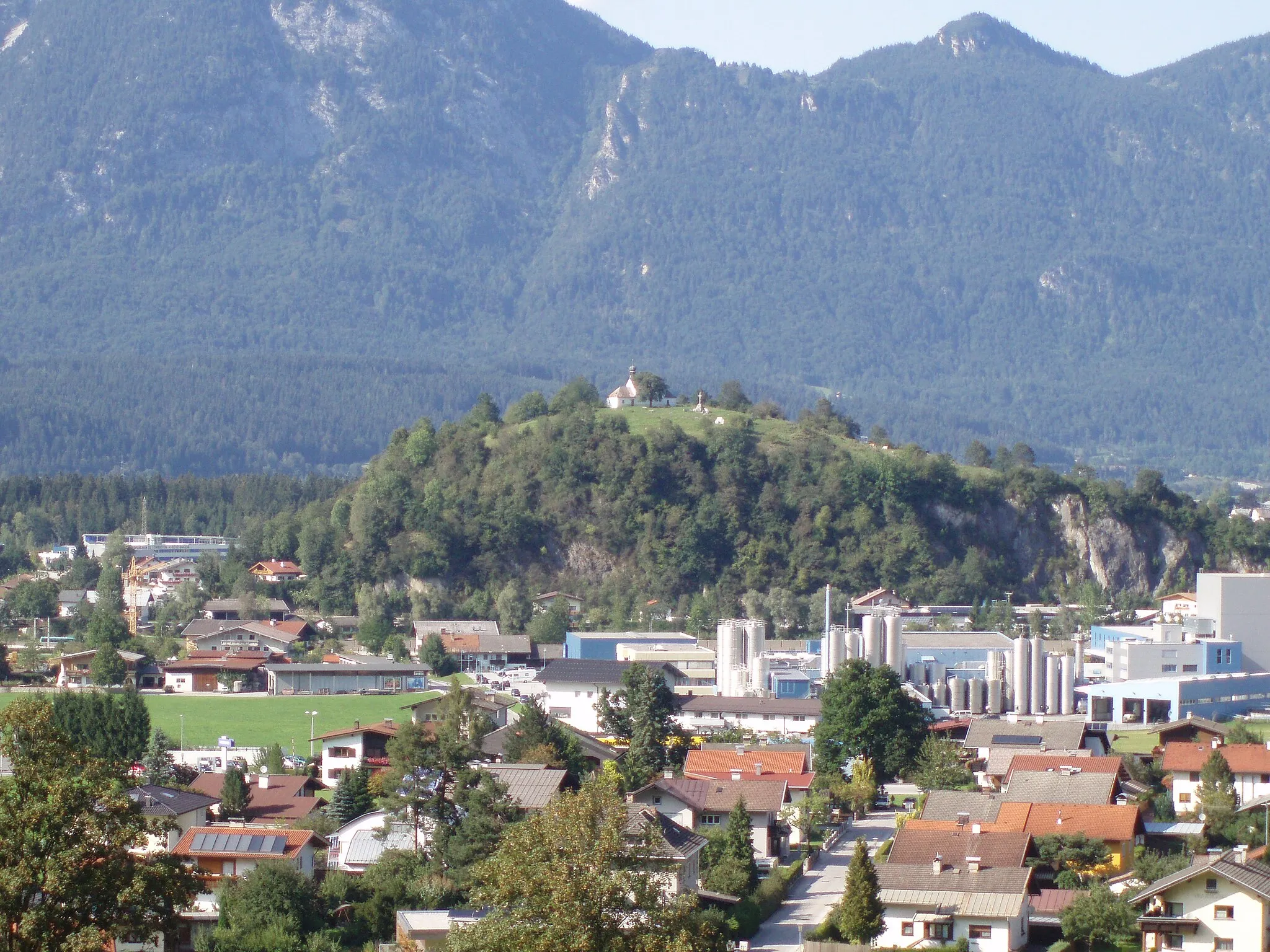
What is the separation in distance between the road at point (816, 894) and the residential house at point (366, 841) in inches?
254

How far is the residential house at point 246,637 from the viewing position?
82000mm

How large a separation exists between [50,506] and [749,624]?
6661 cm

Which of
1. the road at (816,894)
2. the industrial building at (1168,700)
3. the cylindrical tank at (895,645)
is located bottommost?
the industrial building at (1168,700)

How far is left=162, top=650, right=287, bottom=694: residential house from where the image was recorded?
72.4m

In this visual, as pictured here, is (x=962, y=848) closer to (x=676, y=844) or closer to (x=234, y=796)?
(x=676, y=844)

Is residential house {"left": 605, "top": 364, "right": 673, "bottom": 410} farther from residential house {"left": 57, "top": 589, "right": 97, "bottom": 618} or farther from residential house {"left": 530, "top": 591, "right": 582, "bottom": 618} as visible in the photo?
residential house {"left": 57, "top": 589, "right": 97, "bottom": 618}

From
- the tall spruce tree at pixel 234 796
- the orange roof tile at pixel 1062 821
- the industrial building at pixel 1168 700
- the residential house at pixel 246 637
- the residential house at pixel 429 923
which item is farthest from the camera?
the residential house at pixel 246 637

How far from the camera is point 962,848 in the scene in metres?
38.6

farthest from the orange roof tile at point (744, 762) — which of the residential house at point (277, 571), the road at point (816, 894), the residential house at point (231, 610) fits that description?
the residential house at point (277, 571)

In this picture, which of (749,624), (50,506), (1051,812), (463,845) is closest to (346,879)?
(463,845)

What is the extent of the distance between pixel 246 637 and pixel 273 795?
38561mm

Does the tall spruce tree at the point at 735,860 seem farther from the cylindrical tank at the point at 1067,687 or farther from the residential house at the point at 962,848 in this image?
the cylindrical tank at the point at 1067,687

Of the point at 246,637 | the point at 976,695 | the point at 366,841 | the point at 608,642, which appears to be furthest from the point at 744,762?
the point at 246,637

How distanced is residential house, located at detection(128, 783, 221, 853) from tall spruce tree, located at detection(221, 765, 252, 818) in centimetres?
39
